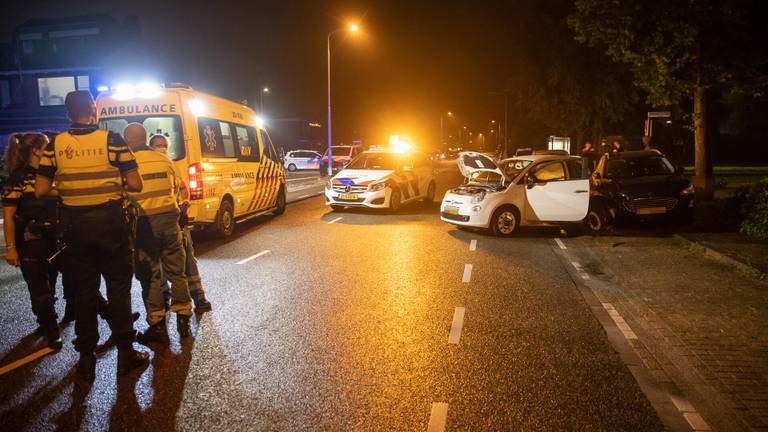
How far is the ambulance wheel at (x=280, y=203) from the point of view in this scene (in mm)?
15541

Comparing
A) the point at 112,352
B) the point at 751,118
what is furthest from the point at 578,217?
the point at 751,118

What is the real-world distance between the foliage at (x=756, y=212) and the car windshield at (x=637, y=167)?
1704mm

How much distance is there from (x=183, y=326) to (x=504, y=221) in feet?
25.8

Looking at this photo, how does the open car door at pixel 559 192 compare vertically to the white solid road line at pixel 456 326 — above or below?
above

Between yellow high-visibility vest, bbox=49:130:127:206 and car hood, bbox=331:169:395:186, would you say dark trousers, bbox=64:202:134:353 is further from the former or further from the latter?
car hood, bbox=331:169:395:186

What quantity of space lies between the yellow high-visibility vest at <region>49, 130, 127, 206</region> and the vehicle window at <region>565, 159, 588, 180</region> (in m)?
9.56

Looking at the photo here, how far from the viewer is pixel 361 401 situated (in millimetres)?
4137

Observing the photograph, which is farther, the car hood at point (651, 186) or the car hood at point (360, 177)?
the car hood at point (360, 177)

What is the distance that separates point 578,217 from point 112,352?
9341 mm

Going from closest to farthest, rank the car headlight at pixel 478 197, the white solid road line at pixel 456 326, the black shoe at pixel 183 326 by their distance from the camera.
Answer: the white solid road line at pixel 456 326 → the black shoe at pixel 183 326 → the car headlight at pixel 478 197

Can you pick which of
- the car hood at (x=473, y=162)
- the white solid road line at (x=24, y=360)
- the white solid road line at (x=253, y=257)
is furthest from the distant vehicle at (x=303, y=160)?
the white solid road line at (x=24, y=360)

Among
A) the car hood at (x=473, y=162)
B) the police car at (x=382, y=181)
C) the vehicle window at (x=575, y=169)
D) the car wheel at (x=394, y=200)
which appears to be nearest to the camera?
the vehicle window at (x=575, y=169)

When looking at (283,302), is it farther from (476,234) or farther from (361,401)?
(476,234)

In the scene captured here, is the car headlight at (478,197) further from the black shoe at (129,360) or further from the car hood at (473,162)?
the black shoe at (129,360)
